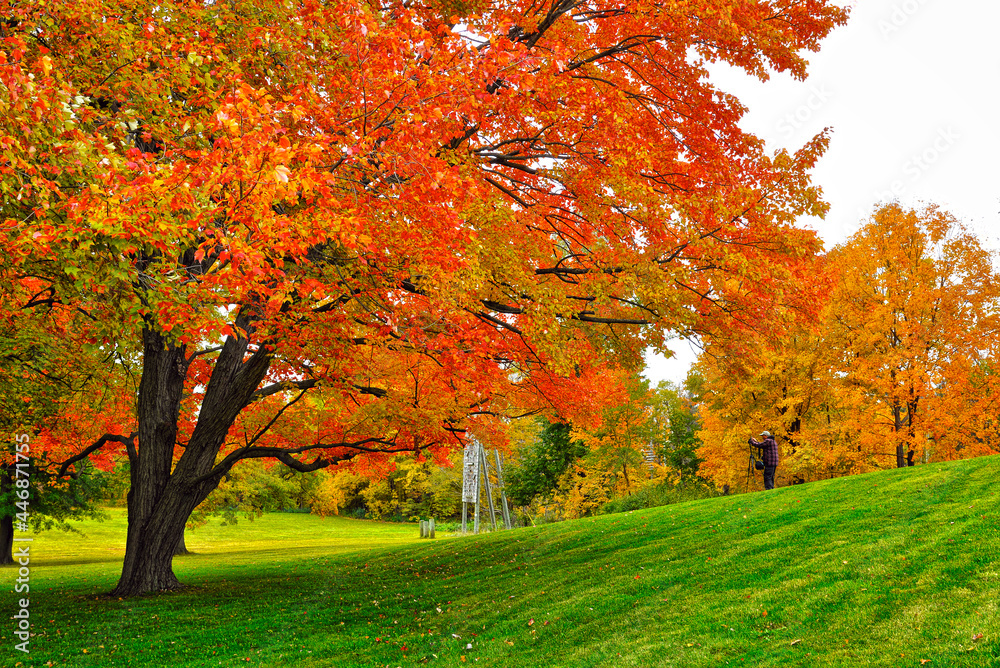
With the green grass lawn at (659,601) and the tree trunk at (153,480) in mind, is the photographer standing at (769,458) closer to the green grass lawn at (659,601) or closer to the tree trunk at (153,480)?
the green grass lawn at (659,601)

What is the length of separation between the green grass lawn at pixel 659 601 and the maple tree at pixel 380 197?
270 cm

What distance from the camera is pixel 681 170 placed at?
10922mm

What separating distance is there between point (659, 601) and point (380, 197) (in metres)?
5.82

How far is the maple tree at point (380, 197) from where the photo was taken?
5.37 metres

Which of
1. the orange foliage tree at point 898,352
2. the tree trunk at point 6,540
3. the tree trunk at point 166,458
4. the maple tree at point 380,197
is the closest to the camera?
the maple tree at point 380,197

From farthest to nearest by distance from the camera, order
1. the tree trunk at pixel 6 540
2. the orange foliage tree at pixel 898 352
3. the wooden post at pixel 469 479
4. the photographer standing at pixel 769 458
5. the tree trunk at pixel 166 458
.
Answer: the wooden post at pixel 469 479, the tree trunk at pixel 6 540, the orange foliage tree at pixel 898 352, the photographer standing at pixel 769 458, the tree trunk at pixel 166 458

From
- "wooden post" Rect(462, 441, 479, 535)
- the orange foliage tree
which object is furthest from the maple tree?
"wooden post" Rect(462, 441, 479, 535)

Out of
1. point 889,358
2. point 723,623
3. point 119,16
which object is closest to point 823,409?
point 889,358

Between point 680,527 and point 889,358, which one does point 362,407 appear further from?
point 889,358

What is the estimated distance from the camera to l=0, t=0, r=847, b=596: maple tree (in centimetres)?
537

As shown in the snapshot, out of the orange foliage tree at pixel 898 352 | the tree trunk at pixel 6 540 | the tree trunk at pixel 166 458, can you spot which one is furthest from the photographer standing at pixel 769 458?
the tree trunk at pixel 6 540

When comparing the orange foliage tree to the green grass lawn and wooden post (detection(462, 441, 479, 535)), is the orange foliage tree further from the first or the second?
wooden post (detection(462, 441, 479, 535))

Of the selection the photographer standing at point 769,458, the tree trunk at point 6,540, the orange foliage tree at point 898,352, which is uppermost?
the orange foliage tree at point 898,352

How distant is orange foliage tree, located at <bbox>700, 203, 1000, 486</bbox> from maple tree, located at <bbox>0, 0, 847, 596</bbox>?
32.3 feet
